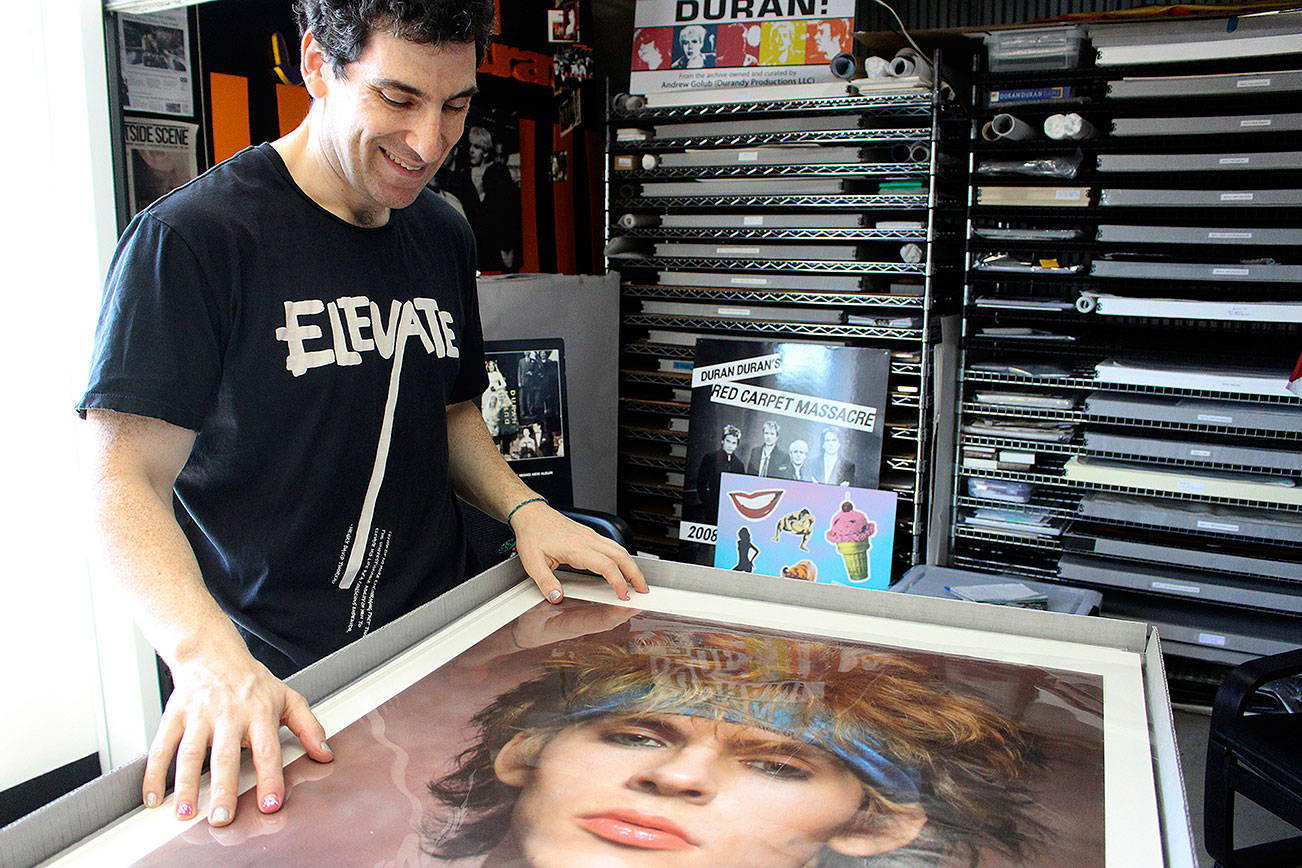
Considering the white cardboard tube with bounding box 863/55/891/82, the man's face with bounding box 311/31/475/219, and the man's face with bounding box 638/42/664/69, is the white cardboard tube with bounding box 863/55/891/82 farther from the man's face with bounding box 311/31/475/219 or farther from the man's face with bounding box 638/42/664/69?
the man's face with bounding box 311/31/475/219

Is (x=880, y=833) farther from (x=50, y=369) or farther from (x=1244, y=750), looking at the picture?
(x=50, y=369)

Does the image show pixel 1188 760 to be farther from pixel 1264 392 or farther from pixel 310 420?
pixel 310 420

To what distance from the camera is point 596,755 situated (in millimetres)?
799

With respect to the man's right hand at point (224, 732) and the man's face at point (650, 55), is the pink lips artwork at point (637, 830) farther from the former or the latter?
the man's face at point (650, 55)

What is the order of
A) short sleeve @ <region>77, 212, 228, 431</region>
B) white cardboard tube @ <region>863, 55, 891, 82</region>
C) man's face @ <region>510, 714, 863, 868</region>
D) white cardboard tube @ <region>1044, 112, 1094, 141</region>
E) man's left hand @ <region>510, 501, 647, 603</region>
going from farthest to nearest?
white cardboard tube @ <region>863, 55, 891, 82</region> < white cardboard tube @ <region>1044, 112, 1094, 141</region> < man's left hand @ <region>510, 501, 647, 603</region> < short sleeve @ <region>77, 212, 228, 431</region> < man's face @ <region>510, 714, 863, 868</region>

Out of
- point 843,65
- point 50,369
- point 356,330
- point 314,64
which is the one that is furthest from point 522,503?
point 843,65

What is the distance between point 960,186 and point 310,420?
232cm

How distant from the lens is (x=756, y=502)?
115 inches

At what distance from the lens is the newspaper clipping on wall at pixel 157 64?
6.57 feet

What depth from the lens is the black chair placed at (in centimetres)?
186

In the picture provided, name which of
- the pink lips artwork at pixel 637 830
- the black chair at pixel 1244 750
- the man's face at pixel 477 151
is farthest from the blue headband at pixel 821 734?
the man's face at pixel 477 151

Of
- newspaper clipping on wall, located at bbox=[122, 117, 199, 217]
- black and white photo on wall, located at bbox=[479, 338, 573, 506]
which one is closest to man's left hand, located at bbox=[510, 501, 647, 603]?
newspaper clipping on wall, located at bbox=[122, 117, 199, 217]

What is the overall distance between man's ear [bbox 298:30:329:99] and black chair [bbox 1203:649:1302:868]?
1877 mm

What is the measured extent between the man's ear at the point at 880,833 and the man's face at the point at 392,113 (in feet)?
2.52
